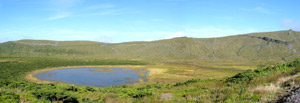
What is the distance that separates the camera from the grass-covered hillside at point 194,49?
142238 millimetres

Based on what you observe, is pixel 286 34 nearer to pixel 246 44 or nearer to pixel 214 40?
pixel 246 44

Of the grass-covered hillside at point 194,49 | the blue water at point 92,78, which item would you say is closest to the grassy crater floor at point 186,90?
the blue water at point 92,78

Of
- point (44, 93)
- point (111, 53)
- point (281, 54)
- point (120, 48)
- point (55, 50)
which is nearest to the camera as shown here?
point (44, 93)

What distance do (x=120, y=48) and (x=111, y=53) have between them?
599 inches

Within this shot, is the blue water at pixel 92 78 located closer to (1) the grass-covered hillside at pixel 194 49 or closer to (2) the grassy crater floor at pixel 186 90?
(2) the grassy crater floor at pixel 186 90

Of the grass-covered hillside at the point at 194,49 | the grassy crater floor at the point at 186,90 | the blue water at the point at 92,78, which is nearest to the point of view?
the grassy crater floor at the point at 186,90

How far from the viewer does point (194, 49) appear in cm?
16862

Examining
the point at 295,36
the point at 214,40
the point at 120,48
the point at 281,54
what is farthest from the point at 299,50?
the point at 120,48

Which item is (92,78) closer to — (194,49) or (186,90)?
(186,90)

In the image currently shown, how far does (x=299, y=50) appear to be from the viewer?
13675 cm

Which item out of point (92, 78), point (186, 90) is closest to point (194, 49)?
point (92, 78)

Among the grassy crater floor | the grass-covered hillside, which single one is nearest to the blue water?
the grassy crater floor

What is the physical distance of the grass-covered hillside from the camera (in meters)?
142

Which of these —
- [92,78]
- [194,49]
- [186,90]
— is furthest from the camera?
[194,49]
